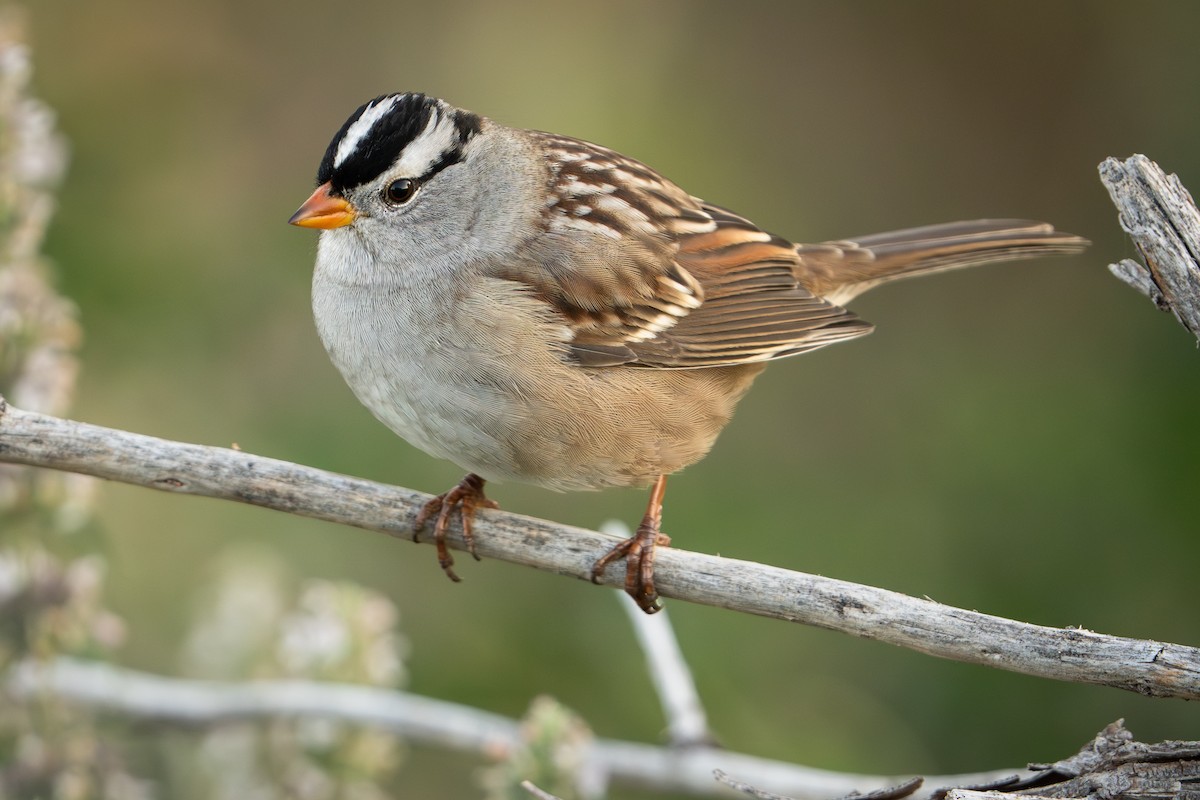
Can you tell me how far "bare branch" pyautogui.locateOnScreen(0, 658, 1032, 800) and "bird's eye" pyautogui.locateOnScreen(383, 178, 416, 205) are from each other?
1.22 meters

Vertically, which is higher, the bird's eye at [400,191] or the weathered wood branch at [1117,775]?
the bird's eye at [400,191]

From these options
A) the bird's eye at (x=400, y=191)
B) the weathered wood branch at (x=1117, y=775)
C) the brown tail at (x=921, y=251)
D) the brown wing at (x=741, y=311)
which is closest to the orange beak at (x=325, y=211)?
Answer: the bird's eye at (x=400, y=191)

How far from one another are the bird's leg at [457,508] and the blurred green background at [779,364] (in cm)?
121

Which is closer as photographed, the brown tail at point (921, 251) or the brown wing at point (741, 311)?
the brown wing at point (741, 311)

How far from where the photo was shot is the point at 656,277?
140 inches

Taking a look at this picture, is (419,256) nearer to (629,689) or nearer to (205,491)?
(205,491)

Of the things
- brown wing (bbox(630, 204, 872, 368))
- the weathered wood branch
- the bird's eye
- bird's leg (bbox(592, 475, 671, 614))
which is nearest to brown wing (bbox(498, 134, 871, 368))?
brown wing (bbox(630, 204, 872, 368))

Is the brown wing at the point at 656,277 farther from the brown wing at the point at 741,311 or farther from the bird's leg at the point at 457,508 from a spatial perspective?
the bird's leg at the point at 457,508

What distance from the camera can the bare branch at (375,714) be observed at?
10.1ft

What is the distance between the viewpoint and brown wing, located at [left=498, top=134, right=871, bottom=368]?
3.36 meters

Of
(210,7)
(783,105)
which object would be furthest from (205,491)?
(783,105)

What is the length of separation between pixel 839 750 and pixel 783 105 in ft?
12.0

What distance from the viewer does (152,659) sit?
14.6 ft

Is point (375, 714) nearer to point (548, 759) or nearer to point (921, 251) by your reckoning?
point (548, 759)
